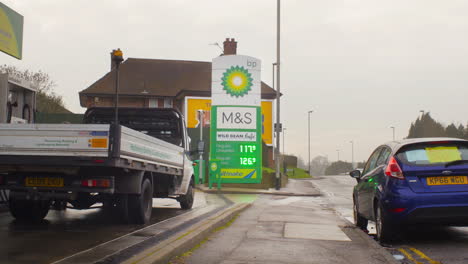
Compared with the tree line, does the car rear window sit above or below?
below

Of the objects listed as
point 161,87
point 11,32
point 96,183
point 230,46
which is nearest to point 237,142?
point 11,32

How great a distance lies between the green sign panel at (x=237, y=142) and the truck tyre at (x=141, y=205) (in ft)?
58.1

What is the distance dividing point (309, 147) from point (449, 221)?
71822 mm

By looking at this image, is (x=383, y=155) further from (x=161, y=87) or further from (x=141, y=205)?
(x=161, y=87)

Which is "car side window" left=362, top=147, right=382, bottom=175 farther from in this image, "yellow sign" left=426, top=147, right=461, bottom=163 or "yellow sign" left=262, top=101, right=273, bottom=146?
"yellow sign" left=262, top=101, right=273, bottom=146

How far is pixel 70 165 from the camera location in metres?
8.96

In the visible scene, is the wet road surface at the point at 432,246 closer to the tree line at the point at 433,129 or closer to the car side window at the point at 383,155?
the car side window at the point at 383,155

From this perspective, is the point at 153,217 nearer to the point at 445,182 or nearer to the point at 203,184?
the point at 445,182

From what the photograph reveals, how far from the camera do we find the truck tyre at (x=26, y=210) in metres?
10.5

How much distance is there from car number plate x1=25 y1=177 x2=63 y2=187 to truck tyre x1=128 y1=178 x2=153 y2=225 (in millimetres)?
1429

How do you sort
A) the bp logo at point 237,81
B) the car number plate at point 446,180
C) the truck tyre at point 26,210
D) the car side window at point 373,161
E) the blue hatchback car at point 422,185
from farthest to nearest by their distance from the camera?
the bp logo at point 237,81
the truck tyre at point 26,210
the car side window at point 373,161
the car number plate at point 446,180
the blue hatchback car at point 422,185

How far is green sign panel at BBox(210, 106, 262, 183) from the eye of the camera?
94.1 ft

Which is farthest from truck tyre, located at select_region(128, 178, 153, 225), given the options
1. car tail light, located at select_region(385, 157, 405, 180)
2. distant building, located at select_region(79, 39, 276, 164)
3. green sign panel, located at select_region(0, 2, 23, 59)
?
distant building, located at select_region(79, 39, 276, 164)

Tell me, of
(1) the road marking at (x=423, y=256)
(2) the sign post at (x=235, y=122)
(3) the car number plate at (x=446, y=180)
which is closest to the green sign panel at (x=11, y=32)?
(3) the car number plate at (x=446, y=180)
